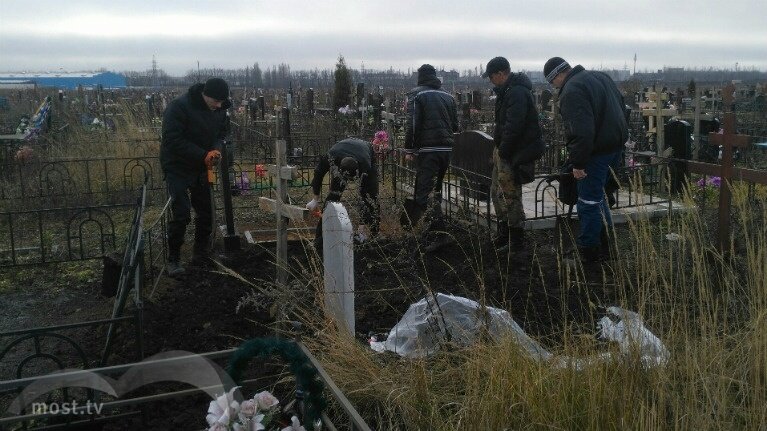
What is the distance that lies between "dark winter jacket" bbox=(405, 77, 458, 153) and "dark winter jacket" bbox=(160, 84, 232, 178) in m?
1.86

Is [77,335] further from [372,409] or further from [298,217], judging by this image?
[372,409]

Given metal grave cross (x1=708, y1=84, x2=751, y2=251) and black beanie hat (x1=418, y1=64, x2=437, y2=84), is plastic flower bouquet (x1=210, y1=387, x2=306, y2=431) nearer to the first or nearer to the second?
metal grave cross (x1=708, y1=84, x2=751, y2=251)

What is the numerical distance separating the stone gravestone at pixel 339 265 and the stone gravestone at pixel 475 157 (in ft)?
13.1

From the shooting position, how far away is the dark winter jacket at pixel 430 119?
24.3ft

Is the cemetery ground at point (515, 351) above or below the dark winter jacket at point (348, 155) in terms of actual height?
below

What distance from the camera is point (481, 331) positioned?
3.30 m

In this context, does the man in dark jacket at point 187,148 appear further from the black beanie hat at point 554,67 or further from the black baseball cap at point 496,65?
the black beanie hat at point 554,67

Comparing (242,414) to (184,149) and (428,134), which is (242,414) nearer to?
(184,149)

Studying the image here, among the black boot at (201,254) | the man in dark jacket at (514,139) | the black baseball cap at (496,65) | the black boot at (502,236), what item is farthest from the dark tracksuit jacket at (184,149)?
the black boot at (502,236)

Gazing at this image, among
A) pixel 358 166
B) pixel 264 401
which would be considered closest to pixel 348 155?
pixel 358 166

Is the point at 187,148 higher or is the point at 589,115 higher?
the point at 589,115

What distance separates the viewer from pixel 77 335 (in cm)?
521

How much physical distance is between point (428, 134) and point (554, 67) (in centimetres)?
158

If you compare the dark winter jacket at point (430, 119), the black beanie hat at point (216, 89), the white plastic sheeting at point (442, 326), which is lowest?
the white plastic sheeting at point (442, 326)
